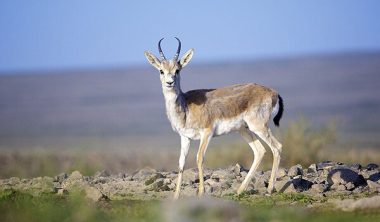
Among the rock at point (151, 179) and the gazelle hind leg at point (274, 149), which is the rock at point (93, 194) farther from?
the gazelle hind leg at point (274, 149)

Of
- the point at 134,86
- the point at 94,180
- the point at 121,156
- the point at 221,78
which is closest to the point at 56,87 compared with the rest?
the point at 134,86

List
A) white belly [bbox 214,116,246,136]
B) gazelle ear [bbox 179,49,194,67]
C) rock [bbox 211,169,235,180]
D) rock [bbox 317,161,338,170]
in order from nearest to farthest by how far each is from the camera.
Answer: white belly [bbox 214,116,246,136] < gazelle ear [bbox 179,49,194,67] < rock [bbox 211,169,235,180] < rock [bbox 317,161,338,170]

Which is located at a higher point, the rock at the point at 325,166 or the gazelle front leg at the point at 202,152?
the gazelle front leg at the point at 202,152

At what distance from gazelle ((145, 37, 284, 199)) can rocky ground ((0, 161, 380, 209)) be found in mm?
626

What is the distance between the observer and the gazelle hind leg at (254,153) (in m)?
19.1

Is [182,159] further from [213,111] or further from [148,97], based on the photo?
[148,97]

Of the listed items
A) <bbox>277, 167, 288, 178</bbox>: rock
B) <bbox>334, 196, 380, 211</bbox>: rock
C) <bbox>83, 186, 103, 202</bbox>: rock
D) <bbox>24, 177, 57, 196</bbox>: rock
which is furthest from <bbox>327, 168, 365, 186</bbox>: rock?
<bbox>24, 177, 57, 196</bbox>: rock

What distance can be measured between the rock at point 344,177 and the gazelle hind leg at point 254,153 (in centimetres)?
152

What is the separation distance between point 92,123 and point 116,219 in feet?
169

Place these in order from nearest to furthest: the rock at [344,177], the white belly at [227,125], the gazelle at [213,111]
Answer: the gazelle at [213,111] → the white belly at [227,125] → the rock at [344,177]

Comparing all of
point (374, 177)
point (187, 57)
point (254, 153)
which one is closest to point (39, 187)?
point (187, 57)

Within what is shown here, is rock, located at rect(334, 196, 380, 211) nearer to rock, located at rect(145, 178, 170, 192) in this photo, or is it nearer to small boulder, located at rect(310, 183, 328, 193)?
small boulder, located at rect(310, 183, 328, 193)

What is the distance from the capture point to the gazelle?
18500 millimetres

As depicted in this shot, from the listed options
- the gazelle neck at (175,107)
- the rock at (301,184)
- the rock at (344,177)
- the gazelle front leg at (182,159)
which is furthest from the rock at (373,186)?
the gazelle neck at (175,107)
